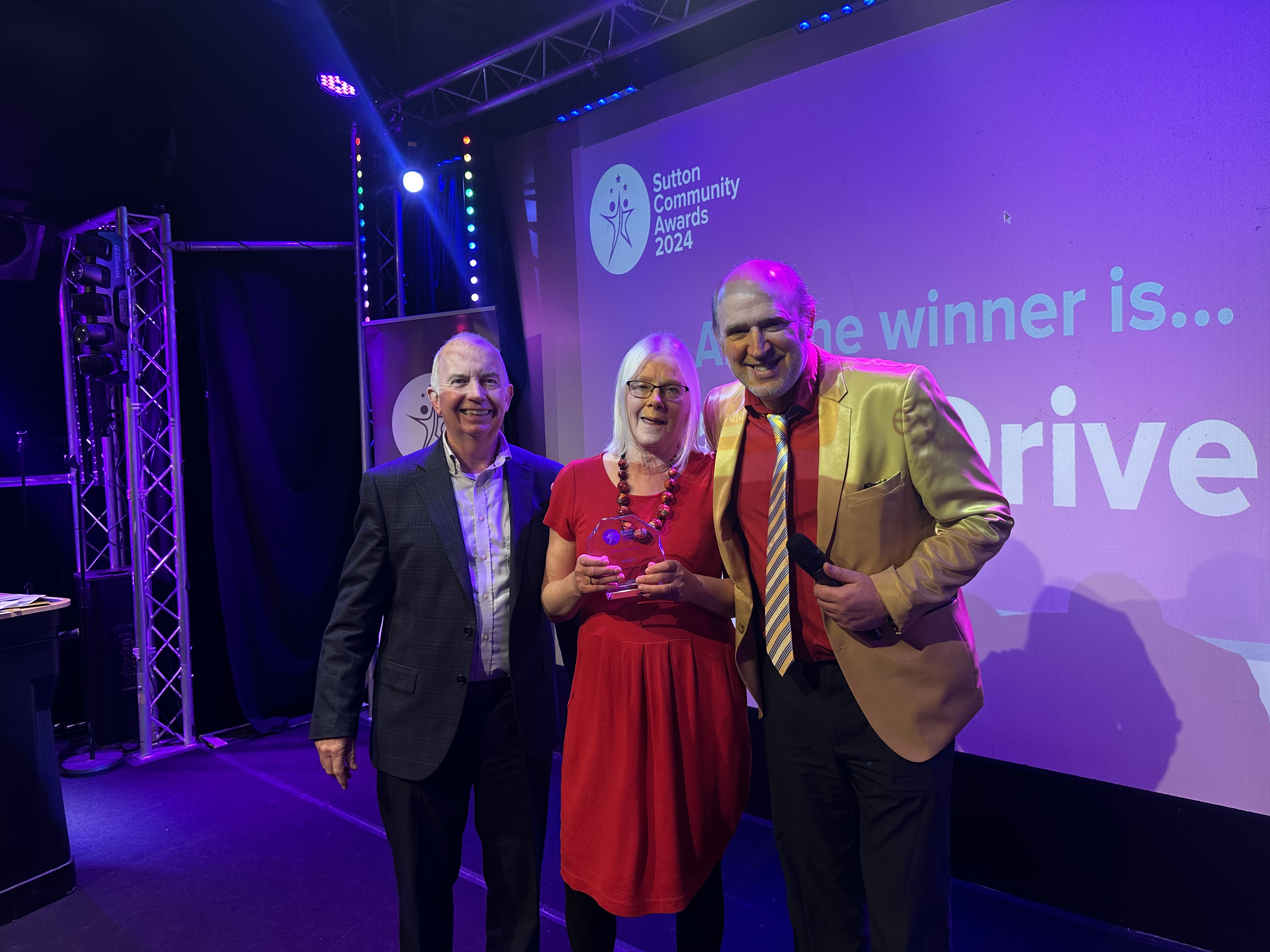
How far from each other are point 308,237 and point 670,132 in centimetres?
285

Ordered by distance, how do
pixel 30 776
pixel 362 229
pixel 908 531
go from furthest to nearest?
pixel 362 229 < pixel 30 776 < pixel 908 531

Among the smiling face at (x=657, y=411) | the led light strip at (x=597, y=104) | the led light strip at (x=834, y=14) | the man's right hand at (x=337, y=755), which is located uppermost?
the led light strip at (x=597, y=104)

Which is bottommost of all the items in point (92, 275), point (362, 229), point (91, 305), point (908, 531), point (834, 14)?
point (908, 531)

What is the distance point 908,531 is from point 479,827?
4.55 ft

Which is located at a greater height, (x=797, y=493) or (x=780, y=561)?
(x=797, y=493)

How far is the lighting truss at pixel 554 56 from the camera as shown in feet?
12.8

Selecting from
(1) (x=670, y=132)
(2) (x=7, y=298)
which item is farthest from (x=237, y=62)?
(1) (x=670, y=132)

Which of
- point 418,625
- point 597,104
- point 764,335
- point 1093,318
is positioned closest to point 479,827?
point 418,625

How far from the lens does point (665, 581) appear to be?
66.8 inches

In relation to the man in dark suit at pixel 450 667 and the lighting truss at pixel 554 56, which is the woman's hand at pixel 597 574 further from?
the lighting truss at pixel 554 56

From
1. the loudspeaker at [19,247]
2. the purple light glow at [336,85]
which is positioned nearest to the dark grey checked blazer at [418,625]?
the purple light glow at [336,85]

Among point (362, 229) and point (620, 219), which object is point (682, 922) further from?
point (362, 229)

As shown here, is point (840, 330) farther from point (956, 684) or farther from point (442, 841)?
point (442, 841)

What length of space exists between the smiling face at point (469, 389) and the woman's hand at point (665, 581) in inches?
26.2
